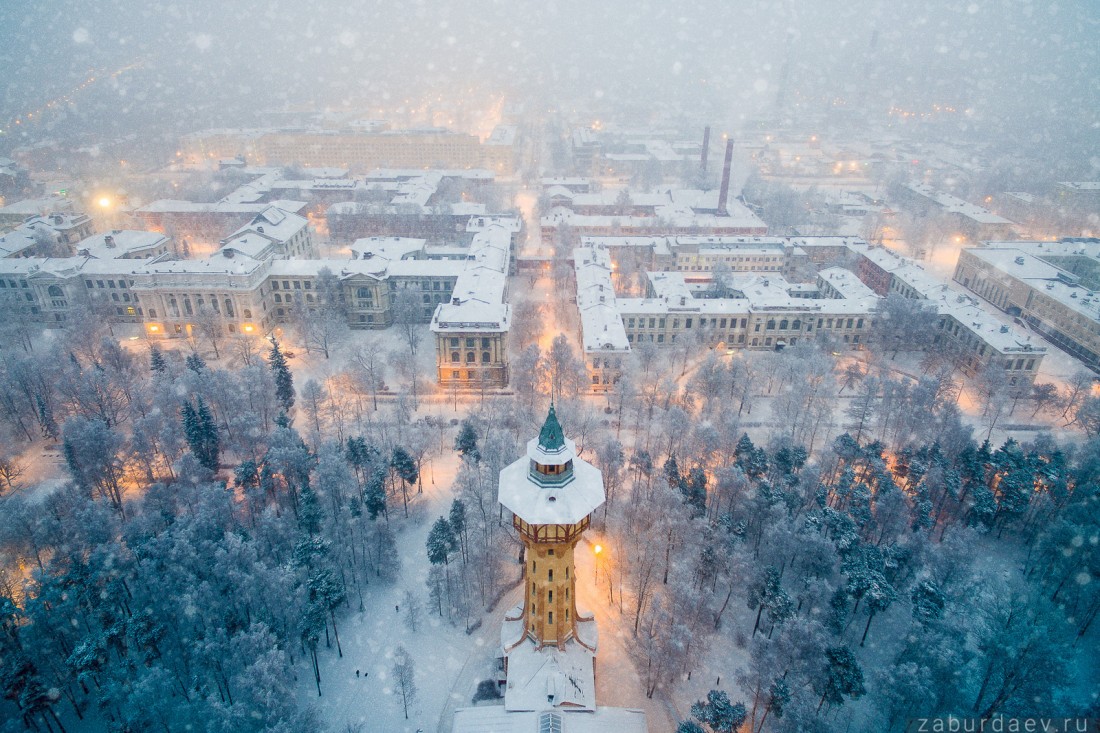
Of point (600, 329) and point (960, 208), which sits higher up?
point (960, 208)

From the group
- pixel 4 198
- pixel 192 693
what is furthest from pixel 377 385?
pixel 4 198

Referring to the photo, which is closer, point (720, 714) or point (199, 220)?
point (720, 714)

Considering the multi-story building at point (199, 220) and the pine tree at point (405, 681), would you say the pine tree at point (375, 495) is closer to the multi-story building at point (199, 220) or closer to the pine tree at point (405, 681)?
the pine tree at point (405, 681)

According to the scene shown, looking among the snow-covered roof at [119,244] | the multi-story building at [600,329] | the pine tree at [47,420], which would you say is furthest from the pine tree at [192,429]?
the snow-covered roof at [119,244]

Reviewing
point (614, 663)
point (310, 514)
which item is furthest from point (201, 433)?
point (614, 663)

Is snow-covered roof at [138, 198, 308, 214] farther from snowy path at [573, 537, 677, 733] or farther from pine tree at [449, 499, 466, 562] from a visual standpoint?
snowy path at [573, 537, 677, 733]

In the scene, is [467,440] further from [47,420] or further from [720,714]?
[47,420]

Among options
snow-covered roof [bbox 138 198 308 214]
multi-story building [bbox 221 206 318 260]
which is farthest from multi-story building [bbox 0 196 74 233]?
multi-story building [bbox 221 206 318 260]

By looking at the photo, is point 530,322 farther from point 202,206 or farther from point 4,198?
point 4,198
